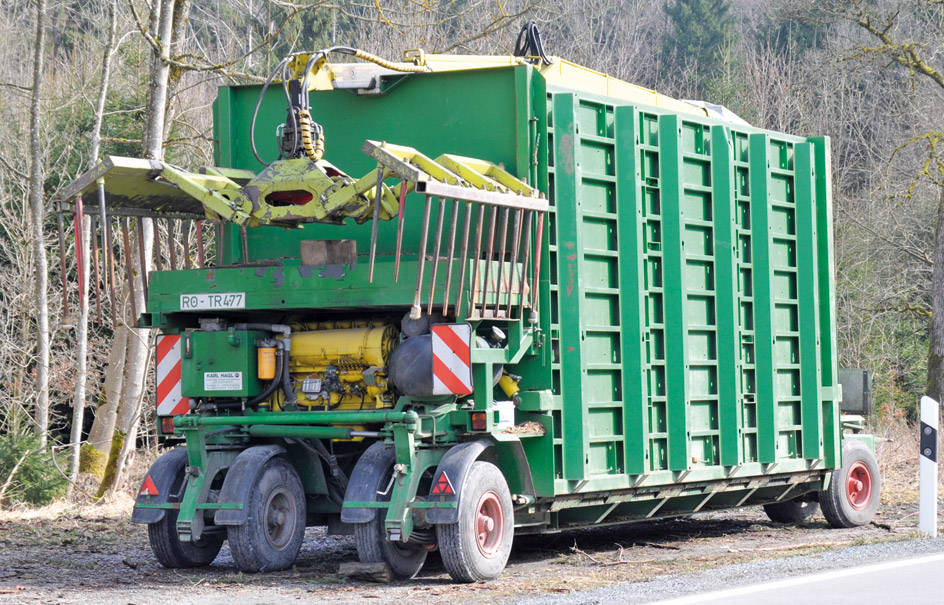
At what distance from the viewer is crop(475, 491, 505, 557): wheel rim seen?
794 centimetres

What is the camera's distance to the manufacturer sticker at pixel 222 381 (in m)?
8.62

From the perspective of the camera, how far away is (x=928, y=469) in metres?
9.92

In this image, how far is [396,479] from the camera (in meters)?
7.83

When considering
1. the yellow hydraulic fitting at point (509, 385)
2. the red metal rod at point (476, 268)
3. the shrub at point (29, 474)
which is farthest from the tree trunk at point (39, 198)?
the red metal rod at point (476, 268)

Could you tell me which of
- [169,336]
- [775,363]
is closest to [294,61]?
[169,336]

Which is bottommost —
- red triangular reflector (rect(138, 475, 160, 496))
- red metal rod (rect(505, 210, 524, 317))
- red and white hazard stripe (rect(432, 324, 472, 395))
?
red triangular reflector (rect(138, 475, 160, 496))

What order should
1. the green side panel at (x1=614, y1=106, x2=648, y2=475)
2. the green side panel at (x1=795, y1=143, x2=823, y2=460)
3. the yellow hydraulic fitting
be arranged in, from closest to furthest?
the yellow hydraulic fitting < the green side panel at (x1=614, y1=106, x2=648, y2=475) < the green side panel at (x1=795, y1=143, x2=823, y2=460)

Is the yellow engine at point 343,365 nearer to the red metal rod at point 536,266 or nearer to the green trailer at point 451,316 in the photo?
the green trailer at point 451,316

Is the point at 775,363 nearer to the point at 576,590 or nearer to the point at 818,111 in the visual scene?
the point at 576,590

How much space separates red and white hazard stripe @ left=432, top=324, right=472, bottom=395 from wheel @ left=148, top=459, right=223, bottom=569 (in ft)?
6.65

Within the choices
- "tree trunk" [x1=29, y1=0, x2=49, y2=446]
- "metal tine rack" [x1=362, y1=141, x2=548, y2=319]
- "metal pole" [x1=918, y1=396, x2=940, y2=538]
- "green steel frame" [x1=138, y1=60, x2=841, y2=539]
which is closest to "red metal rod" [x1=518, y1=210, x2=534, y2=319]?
"metal tine rack" [x1=362, y1=141, x2=548, y2=319]

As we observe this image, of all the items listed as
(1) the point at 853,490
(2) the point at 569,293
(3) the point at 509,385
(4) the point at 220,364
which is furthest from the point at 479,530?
(1) the point at 853,490

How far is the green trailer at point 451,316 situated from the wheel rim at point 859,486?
1564 mm

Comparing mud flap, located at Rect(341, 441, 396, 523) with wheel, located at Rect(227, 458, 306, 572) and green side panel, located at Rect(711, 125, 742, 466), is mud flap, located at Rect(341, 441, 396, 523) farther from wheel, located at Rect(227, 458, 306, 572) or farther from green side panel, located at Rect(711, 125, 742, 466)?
green side panel, located at Rect(711, 125, 742, 466)
